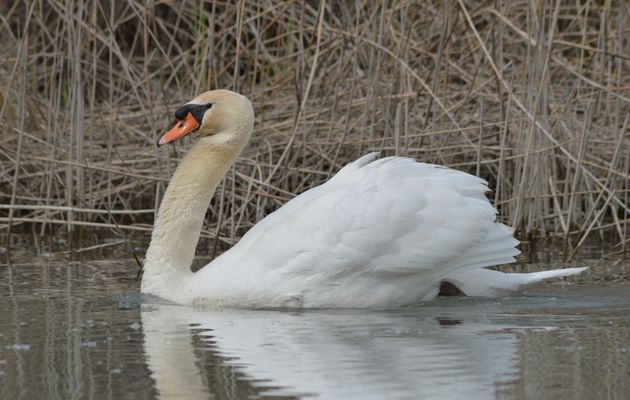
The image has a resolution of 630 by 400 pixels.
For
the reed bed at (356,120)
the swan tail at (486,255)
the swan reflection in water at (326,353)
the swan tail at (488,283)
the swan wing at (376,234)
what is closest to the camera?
the swan reflection in water at (326,353)

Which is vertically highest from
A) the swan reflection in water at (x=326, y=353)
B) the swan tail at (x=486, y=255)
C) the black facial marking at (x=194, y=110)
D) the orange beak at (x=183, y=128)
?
the black facial marking at (x=194, y=110)

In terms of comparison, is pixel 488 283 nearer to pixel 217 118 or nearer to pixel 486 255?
pixel 486 255

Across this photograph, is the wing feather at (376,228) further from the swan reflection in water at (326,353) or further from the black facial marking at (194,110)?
the black facial marking at (194,110)

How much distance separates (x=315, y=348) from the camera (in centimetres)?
499

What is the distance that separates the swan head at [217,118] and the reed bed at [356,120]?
1026mm

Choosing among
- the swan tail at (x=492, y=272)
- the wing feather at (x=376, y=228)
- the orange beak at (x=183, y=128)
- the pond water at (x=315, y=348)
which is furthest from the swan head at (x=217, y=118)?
the swan tail at (x=492, y=272)

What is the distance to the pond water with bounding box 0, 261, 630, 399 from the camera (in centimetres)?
428

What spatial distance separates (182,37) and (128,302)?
618cm

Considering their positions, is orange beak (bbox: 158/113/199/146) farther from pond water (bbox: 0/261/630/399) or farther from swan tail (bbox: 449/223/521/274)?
swan tail (bbox: 449/223/521/274)

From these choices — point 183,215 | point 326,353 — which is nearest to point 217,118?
point 183,215

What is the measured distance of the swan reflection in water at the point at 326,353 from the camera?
4270mm

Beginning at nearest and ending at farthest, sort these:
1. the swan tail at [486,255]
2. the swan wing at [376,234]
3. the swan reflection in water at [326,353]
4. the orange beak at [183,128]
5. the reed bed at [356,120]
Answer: the swan reflection in water at [326,353] < the swan wing at [376,234] < the swan tail at [486,255] < the orange beak at [183,128] < the reed bed at [356,120]

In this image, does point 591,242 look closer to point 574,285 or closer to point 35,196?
point 574,285

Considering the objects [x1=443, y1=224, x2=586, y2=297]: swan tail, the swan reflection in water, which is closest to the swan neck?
the swan reflection in water
